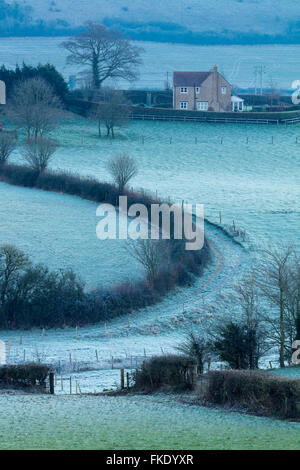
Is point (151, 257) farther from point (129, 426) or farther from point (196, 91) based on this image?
point (196, 91)

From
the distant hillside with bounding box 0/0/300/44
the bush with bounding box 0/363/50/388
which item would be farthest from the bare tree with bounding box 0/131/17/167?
the distant hillside with bounding box 0/0/300/44

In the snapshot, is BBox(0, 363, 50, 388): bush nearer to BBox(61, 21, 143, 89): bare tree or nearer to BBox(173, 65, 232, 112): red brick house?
BBox(173, 65, 232, 112): red brick house

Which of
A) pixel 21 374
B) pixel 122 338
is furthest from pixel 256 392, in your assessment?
pixel 122 338

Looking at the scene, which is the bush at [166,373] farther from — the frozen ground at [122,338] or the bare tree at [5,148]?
the bare tree at [5,148]

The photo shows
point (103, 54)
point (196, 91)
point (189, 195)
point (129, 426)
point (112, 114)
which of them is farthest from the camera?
point (103, 54)

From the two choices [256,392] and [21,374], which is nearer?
[256,392]
